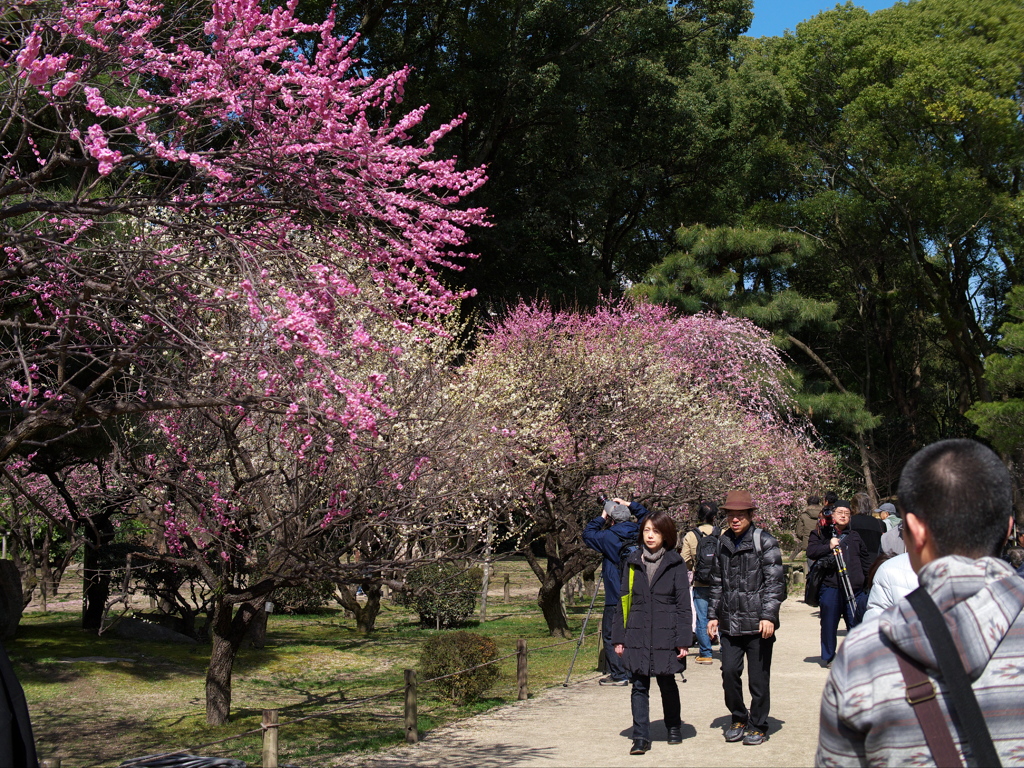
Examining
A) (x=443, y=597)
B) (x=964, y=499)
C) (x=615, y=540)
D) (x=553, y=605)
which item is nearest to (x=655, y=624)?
(x=615, y=540)

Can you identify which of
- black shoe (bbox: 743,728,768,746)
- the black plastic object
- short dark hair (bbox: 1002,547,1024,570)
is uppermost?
short dark hair (bbox: 1002,547,1024,570)

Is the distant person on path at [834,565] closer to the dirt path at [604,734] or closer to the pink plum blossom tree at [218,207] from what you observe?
the dirt path at [604,734]

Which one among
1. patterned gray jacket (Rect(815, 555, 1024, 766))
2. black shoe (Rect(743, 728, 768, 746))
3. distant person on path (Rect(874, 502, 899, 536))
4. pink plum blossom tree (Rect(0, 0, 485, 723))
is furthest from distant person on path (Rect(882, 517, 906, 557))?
patterned gray jacket (Rect(815, 555, 1024, 766))

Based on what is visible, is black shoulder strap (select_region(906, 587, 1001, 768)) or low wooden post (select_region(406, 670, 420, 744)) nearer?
black shoulder strap (select_region(906, 587, 1001, 768))

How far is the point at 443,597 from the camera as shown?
17891mm

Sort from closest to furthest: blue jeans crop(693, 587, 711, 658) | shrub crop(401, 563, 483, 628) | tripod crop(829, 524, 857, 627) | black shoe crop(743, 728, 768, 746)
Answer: black shoe crop(743, 728, 768, 746)
tripod crop(829, 524, 857, 627)
blue jeans crop(693, 587, 711, 658)
shrub crop(401, 563, 483, 628)

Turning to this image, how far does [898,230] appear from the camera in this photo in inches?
1246

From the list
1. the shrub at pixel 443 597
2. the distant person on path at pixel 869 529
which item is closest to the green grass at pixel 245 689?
the shrub at pixel 443 597

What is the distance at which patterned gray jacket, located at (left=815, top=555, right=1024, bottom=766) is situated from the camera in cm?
199

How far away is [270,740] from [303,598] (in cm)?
1437

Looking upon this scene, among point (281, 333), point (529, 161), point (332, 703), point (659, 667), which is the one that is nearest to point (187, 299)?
point (281, 333)

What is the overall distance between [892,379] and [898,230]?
6.47m

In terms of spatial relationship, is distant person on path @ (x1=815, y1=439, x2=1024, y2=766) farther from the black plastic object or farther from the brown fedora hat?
the brown fedora hat

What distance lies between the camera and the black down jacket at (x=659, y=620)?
7262mm
